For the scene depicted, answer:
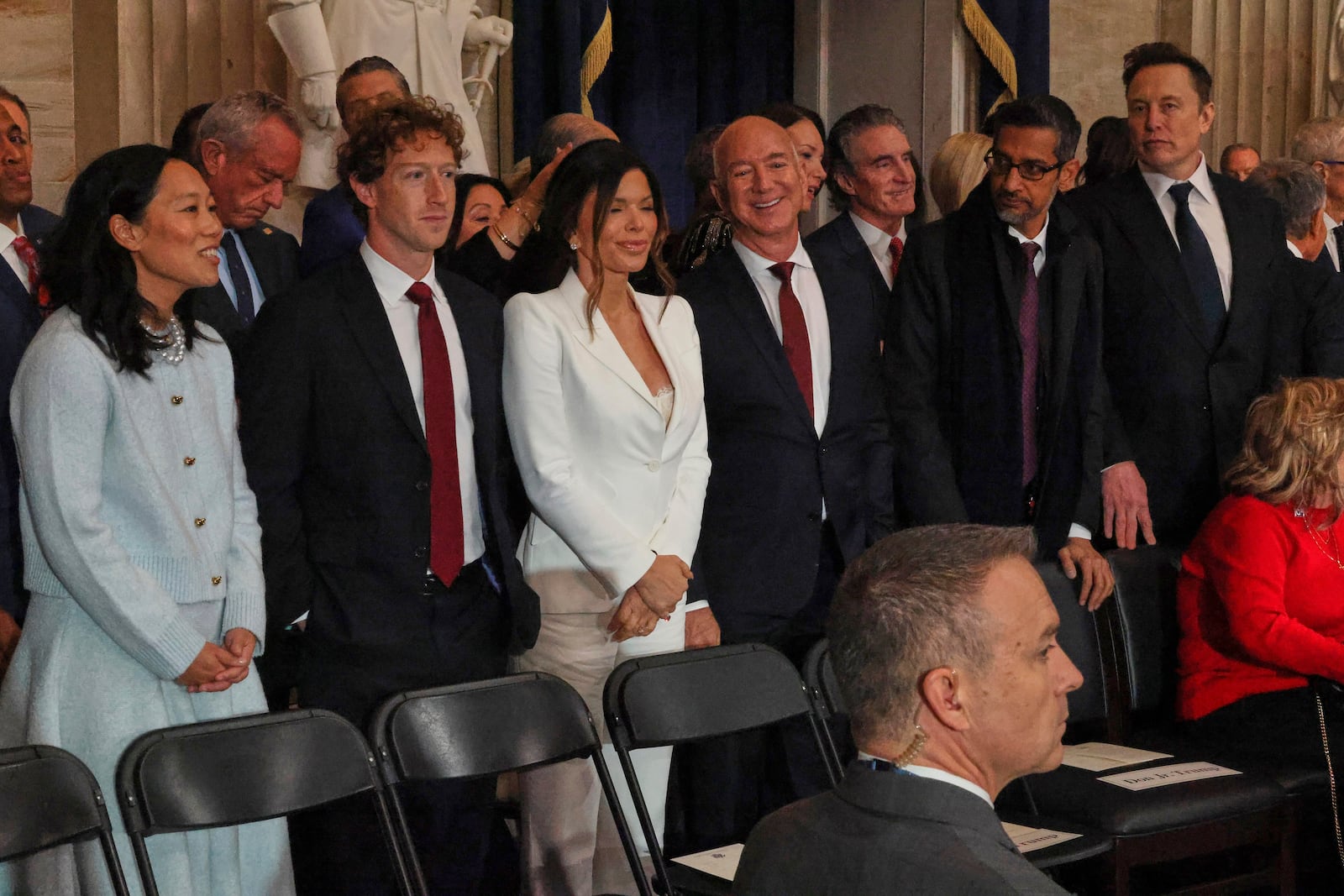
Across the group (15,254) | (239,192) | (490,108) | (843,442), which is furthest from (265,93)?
(490,108)

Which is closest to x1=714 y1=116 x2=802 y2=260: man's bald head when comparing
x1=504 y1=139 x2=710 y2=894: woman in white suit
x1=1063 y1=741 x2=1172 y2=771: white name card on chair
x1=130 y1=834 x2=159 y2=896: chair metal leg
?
x1=504 y1=139 x2=710 y2=894: woman in white suit

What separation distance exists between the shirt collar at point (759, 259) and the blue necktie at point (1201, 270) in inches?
46.4

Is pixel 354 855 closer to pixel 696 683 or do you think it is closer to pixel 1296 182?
pixel 696 683

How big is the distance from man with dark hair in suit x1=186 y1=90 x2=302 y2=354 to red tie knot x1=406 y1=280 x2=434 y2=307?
26.0 inches

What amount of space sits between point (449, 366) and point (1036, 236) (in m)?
1.69

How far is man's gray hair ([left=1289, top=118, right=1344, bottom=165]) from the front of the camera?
6.12m

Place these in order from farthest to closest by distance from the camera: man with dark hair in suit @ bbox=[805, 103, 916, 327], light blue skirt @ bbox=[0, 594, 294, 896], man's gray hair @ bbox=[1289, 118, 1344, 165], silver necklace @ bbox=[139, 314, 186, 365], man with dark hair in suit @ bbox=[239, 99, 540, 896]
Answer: man's gray hair @ bbox=[1289, 118, 1344, 165] → man with dark hair in suit @ bbox=[805, 103, 916, 327] → man with dark hair in suit @ bbox=[239, 99, 540, 896] → silver necklace @ bbox=[139, 314, 186, 365] → light blue skirt @ bbox=[0, 594, 294, 896]

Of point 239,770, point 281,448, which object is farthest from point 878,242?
point 239,770

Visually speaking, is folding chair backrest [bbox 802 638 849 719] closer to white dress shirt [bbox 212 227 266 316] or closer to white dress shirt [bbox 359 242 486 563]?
white dress shirt [bbox 359 242 486 563]

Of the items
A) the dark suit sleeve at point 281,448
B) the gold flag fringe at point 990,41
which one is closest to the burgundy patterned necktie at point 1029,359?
the dark suit sleeve at point 281,448

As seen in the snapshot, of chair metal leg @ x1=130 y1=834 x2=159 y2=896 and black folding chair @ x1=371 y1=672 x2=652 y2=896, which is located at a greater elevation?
black folding chair @ x1=371 y1=672 x2=652 y2=896

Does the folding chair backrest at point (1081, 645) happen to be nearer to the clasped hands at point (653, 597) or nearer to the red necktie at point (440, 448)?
the clasped hands at point (653, 597)

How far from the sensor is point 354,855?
328 cm

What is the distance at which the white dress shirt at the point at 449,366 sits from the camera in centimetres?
330
